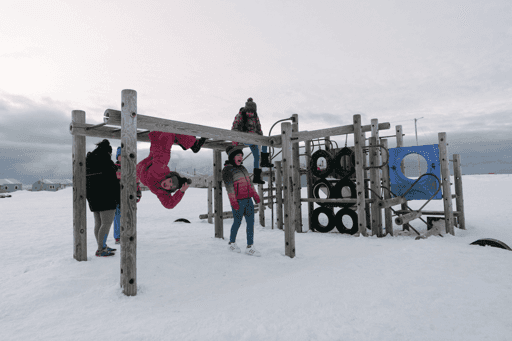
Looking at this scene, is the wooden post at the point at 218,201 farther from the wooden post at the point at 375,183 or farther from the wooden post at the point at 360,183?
the wooden post at the point at 375,183

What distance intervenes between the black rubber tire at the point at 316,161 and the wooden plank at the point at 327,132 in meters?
1.49

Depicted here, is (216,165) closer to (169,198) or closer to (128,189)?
(169,198)

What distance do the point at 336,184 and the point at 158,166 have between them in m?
5.66

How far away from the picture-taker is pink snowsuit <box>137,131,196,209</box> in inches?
177

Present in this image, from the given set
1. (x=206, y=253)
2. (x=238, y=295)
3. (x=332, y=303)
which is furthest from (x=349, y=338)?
(x=206, y=253)

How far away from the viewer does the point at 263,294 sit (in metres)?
3.56

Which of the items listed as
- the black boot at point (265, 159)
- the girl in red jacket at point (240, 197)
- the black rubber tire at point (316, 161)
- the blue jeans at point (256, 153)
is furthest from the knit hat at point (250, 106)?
the black rubber tire at point (316, 161)

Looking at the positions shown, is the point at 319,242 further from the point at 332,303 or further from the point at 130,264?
the point at 130,264

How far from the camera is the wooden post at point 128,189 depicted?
347 centimetres

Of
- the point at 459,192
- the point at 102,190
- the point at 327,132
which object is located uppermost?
the point at 327,132

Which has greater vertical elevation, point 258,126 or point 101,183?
point 258,126

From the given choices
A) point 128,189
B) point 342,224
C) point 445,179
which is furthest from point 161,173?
point 445,179

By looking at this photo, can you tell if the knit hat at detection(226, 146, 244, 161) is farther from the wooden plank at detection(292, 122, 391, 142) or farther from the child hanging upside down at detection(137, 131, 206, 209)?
the child hanging upside down at detection(137, 131, 206, 209)

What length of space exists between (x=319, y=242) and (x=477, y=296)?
11.8 ft
